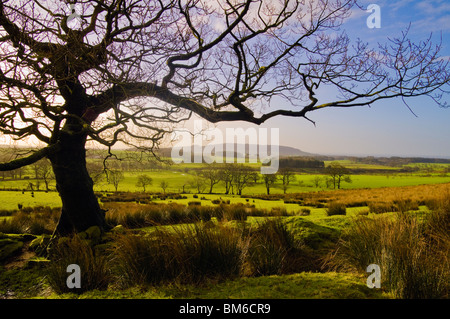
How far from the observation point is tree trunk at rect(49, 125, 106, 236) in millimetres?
6773

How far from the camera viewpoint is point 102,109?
6.87 metres

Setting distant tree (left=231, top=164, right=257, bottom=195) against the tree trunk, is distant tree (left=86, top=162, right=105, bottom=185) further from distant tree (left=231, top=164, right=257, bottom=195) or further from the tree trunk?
distant tree (left=231, top=164, right=257, bottom=195)

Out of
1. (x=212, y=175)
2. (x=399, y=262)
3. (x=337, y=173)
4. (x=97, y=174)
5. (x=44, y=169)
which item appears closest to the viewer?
(x=399, y=262)

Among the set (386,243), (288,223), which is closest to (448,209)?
(288,223)

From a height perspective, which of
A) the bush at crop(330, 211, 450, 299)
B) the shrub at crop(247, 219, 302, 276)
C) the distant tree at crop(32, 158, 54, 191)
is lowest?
the shrub at crop(247, 219, 302, 276)

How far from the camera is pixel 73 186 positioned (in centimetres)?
689

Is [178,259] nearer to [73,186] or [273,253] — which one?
[273,253]

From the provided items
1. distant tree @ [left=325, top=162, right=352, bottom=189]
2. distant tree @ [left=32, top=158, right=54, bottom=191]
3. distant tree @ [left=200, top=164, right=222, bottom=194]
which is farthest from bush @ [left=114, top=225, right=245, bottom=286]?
distant tree @ [left=325, top=162, right=352, bottom=189]

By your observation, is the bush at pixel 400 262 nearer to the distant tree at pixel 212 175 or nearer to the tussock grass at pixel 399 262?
the tussock grass at pixel 399 262

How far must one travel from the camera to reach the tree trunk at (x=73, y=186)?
677 cm

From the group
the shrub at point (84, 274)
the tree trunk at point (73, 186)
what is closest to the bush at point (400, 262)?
the shrub at point (84, 274)

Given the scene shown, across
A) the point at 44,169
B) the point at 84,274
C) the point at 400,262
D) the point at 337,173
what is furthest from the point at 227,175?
the point at 400,262
